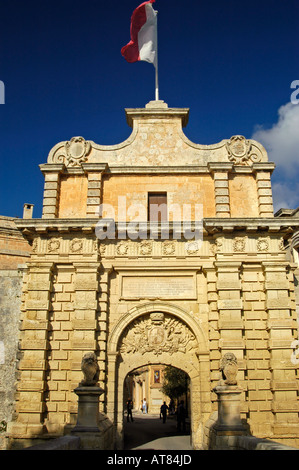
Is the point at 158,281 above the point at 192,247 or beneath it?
beneath

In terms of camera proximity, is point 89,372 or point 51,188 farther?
point 51,188

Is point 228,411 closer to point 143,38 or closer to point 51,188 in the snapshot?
point 51,188

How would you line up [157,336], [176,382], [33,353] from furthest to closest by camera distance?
[176,382]
[157,336]
[33,353]

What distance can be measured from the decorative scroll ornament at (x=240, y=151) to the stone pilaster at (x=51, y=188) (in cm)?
595

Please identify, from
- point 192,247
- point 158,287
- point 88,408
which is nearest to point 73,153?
point 192,247

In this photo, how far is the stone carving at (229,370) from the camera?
35.9ft

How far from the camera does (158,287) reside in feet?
47.3

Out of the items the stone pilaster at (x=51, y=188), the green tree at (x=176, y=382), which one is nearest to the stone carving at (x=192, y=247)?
the stone pilaster at (x=51, y=188)

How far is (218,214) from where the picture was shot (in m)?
14.6

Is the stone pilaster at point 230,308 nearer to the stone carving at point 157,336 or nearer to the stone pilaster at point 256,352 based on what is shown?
the stone pilaster at point 256,352

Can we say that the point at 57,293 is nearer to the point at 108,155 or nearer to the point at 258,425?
the point at 108,155

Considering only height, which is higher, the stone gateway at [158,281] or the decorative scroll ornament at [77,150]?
the decorative scroll ornament at [77,150]

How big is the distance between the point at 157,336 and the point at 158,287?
1.56m
